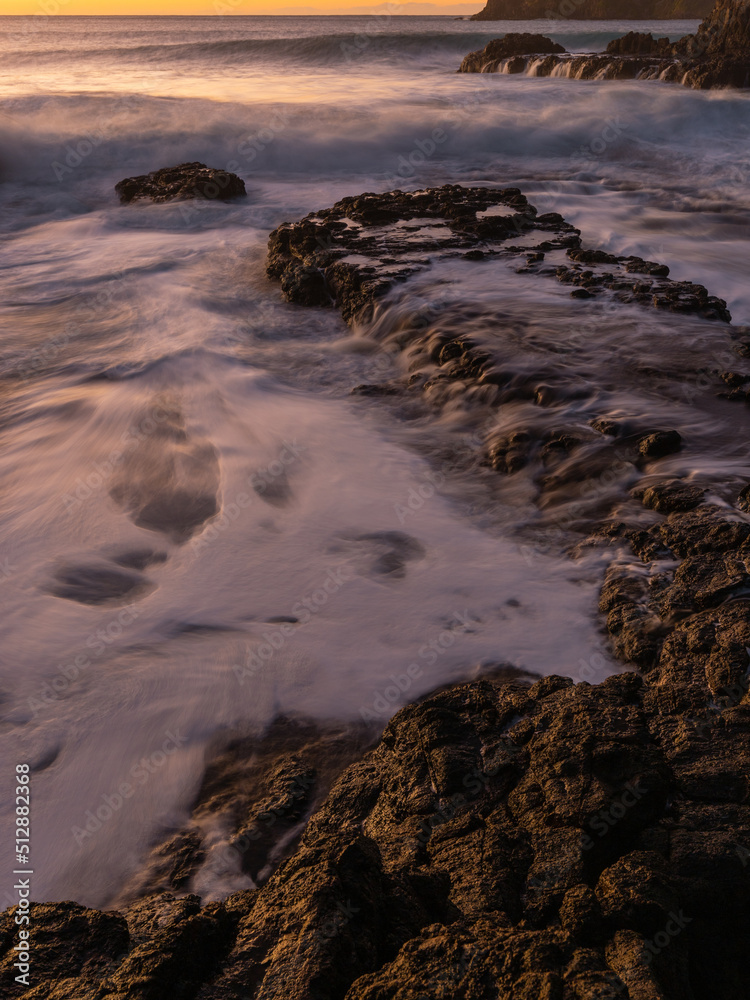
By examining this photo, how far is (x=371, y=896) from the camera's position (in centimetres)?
239

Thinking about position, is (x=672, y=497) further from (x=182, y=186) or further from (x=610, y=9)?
(x=610, y=9)

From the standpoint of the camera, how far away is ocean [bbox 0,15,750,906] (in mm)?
4113

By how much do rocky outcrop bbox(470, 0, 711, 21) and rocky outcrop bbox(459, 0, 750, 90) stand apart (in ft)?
180

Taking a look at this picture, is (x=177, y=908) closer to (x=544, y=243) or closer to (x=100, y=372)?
(x=100, y=372)

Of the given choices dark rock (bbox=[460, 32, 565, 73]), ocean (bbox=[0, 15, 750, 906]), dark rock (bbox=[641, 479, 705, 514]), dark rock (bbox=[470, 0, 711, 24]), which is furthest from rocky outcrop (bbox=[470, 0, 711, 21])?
dark rock (bbox=[641, 479, 705, 514])

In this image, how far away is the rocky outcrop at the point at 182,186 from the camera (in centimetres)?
1610

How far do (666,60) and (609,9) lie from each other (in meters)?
61.8

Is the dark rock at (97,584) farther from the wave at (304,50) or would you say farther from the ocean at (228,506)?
the wave at (304,50)

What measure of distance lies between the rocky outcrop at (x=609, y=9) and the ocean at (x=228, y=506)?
263 ft

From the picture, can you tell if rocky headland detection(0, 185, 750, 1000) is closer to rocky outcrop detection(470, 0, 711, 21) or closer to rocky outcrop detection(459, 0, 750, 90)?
rocky outcrop detection(459, 0, 750, 90)

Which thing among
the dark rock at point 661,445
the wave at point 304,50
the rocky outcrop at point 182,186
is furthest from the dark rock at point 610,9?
the dark rock at point 661,445

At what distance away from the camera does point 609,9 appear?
8088 cm

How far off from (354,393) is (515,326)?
2.15 meters

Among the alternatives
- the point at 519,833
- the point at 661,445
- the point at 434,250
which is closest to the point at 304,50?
the point at 434,250
